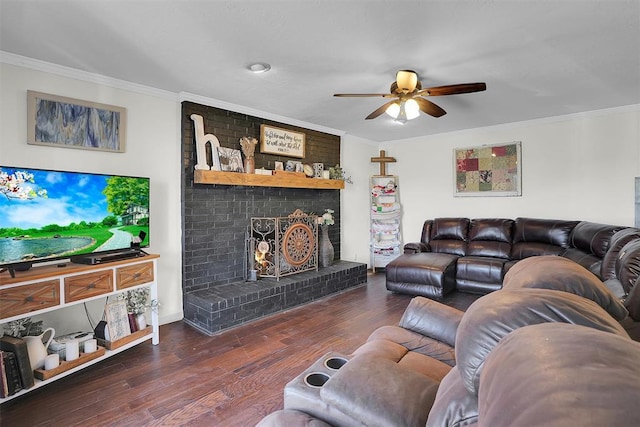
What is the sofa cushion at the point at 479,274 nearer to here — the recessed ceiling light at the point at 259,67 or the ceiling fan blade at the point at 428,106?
the ceiling fan blade at the point at 428,106

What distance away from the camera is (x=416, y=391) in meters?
1.11

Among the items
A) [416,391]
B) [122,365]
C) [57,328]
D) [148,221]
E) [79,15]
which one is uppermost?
[79,15]

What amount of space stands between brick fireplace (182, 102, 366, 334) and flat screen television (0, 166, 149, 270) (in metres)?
0.64

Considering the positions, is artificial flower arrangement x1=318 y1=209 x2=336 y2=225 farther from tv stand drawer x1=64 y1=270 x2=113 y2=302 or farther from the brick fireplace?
tv stand drawer x1=64 y1=270 x2=113 y2=302

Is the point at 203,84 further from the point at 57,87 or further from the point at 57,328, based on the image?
the point at 57,328

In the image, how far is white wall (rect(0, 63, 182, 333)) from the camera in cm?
241

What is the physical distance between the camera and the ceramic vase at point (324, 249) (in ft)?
14.9

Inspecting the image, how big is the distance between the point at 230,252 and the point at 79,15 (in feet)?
8.12

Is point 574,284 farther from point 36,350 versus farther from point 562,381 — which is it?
point 36,350

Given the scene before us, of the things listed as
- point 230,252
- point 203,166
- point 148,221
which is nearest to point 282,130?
point 203,166

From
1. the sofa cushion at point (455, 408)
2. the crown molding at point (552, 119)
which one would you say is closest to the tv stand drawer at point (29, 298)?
the sofa cushion at point (455, 408)

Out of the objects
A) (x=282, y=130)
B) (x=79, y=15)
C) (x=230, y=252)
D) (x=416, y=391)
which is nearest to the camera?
(x=416, y=391)

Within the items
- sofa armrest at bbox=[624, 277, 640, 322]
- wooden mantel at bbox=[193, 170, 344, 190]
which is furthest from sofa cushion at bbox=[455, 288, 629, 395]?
wooden mantel at bbox=[193, 170, 344, 190]

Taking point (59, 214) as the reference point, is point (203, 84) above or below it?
above
